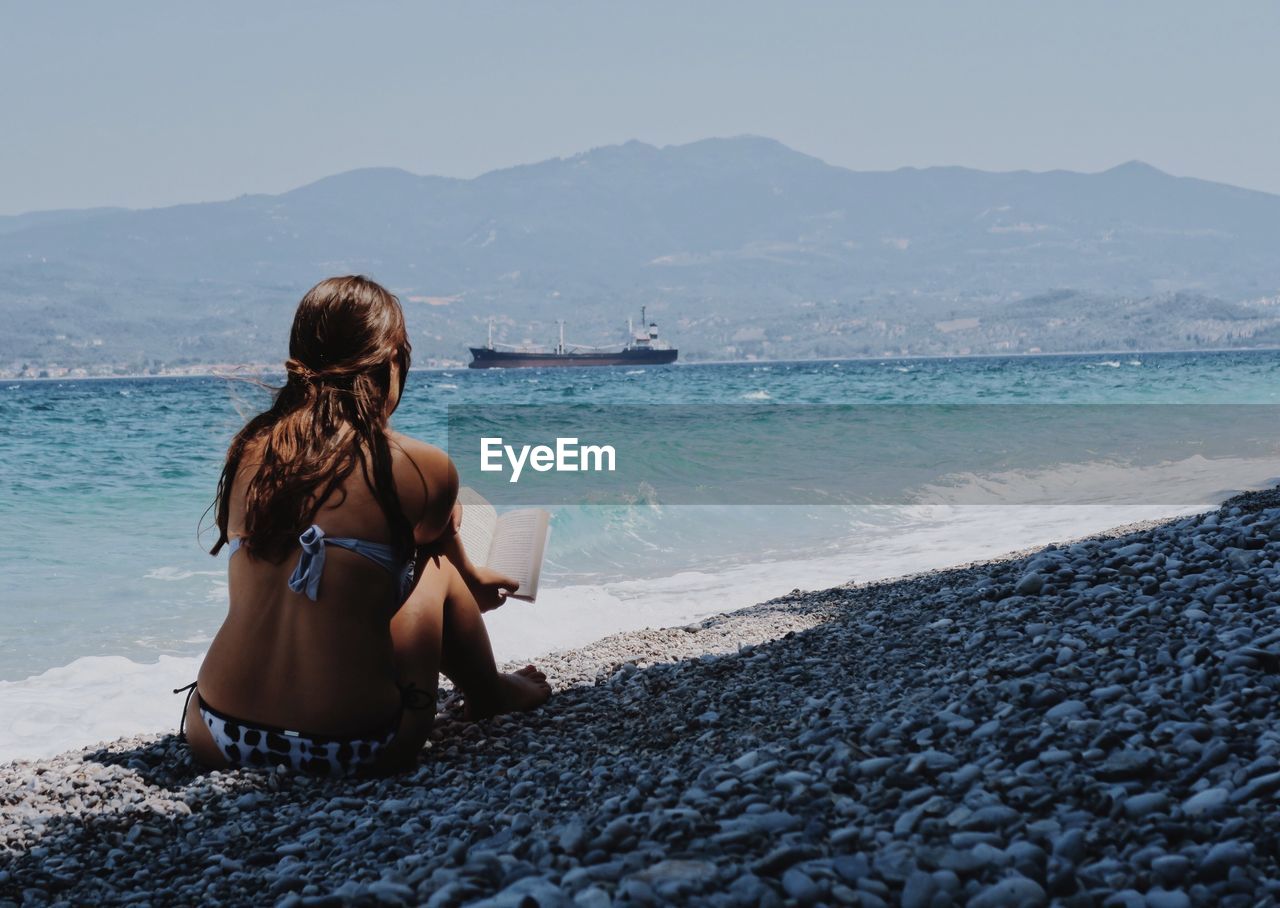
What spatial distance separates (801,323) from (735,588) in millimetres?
114503

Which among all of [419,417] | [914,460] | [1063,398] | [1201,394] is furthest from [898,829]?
[1201,394]

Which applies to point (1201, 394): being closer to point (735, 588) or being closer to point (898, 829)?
point (735, 588)

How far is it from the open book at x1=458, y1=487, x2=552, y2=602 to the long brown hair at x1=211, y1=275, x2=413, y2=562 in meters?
0.56

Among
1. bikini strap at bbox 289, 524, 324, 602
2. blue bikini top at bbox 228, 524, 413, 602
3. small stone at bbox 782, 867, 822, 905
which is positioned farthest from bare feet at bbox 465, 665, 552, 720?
small stone at bbox 782, 867, 822, 905

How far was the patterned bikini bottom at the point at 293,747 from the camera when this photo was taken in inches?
115

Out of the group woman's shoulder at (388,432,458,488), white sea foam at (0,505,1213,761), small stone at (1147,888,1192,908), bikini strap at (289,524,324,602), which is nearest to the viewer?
small stone at (1147,888,1192,908)

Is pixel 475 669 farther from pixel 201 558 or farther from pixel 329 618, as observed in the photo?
pixel 201 558

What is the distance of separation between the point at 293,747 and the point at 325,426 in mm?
871

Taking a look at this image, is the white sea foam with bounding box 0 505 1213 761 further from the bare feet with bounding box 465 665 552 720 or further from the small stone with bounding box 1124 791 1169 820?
the small stone with bounding box 1124 791 1169 820

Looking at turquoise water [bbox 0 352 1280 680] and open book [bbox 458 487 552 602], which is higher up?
open book [bbox 458 487 552 602]

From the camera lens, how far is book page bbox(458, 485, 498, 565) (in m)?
3.45

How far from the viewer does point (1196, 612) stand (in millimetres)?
3203

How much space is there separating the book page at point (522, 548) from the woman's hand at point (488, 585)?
0.10 feet

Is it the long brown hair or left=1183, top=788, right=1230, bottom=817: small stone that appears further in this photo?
the long brown hair
